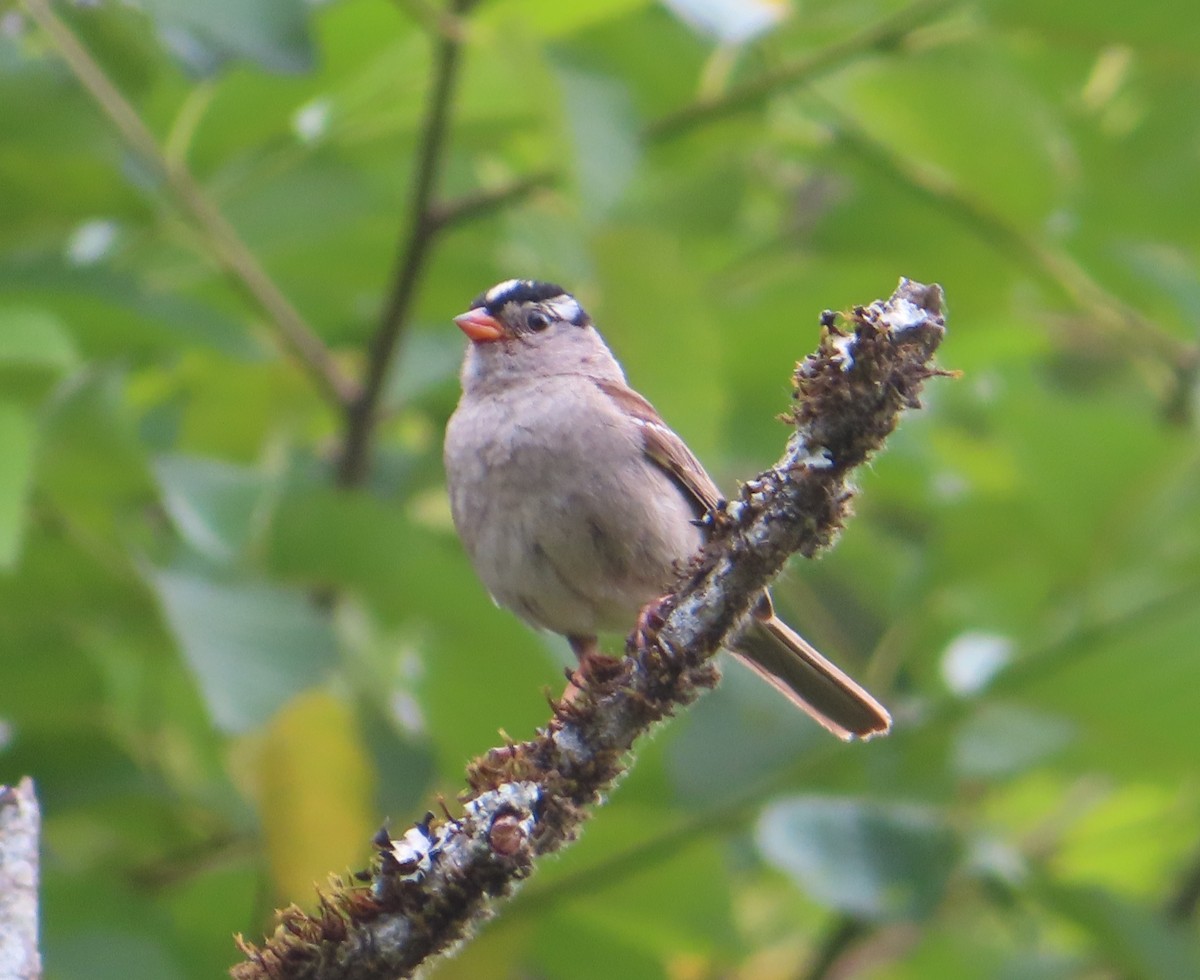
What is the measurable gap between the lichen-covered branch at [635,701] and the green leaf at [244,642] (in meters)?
1.16

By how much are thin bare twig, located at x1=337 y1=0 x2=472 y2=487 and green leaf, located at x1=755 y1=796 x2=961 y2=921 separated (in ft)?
4.73

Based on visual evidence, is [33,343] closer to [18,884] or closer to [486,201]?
[486,201]

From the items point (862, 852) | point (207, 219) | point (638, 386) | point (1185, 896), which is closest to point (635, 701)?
point (638, 386)

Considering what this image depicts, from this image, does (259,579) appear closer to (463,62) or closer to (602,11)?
(463,62)

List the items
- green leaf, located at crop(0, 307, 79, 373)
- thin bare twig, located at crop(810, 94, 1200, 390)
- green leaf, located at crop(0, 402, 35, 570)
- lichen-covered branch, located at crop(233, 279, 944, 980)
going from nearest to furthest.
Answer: lichen-covered branch, located at crop(233, 279, 944, 980)
green leaf, located at crop(0, 402, 35, 570)
green leaf, located at crop(0, 307, 79, 373)
thin bare twig, located at crop(810, 94, 1200, 390)

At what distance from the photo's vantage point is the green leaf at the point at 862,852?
4.04 m

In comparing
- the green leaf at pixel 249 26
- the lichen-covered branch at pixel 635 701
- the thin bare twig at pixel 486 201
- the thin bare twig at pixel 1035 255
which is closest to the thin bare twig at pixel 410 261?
the thin bare twig at pixel 486 201

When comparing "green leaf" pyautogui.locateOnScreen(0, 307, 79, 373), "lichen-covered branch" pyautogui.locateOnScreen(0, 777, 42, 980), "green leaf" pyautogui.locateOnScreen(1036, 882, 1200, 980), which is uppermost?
"green leaf" pyautogui.locateOnScreen(0, 307, 79, 373)

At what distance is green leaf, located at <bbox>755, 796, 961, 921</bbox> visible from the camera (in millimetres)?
4039

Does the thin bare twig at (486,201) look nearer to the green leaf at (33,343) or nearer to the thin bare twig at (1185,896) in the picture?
Result: the green leaf at (33,343)

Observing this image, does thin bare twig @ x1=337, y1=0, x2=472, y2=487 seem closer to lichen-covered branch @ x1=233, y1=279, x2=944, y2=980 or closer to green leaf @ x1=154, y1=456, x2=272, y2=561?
green leaf @ x1=154, y1=456, x2=272, y2=561

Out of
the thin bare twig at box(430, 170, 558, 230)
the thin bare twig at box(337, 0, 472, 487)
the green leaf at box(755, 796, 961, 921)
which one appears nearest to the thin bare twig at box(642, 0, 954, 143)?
the thin bare twig at box(430, 170, 558, 230)

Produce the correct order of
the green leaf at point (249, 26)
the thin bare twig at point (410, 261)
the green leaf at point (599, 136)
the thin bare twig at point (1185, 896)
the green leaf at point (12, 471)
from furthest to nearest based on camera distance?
the thin bare twig at point (1185, 896)
the thin bare twig at point (410, 261)
the green leaf at point (599, 136)
the green leaf at point (249, 26)
the green leaf at point (12, 471)

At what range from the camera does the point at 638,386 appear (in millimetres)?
4180
